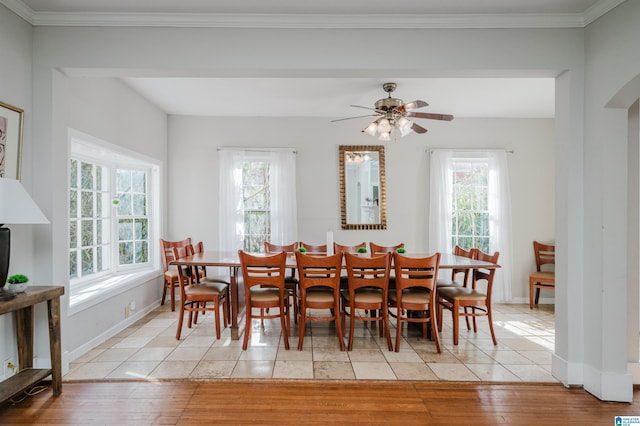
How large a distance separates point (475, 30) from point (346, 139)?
2.52 m

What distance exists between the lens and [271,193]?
15.8ft

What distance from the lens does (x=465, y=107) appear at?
450cm

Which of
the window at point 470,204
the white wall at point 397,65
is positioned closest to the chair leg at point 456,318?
the white wall at point 397,65

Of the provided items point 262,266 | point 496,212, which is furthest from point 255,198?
point 496,212

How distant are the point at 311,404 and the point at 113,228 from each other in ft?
10.4

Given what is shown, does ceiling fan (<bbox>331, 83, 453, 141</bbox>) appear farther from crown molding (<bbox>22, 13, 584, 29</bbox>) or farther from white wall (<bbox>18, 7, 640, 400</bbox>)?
crown molding (<bbox>22, 13, 584, 29</bbox>)

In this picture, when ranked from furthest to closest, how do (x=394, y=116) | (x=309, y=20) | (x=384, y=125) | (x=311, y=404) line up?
(x=394, y=116)
(x=384, y=125)
(x=309, y=20)
(x=311, y=404)

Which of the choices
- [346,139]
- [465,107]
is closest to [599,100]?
[465,107]

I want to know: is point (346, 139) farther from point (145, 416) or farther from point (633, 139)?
point (145, 416)

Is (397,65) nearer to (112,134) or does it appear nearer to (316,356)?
(316,356)

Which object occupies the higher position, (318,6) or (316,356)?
(318,6)

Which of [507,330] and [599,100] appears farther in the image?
[507,330]

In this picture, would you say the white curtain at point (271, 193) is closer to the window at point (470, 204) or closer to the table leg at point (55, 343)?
the window at point (470, 204)

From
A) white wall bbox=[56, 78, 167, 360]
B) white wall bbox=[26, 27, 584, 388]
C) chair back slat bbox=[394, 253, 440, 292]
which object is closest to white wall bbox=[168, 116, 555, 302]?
white wall bbox=[56, 78, 167, 360]
